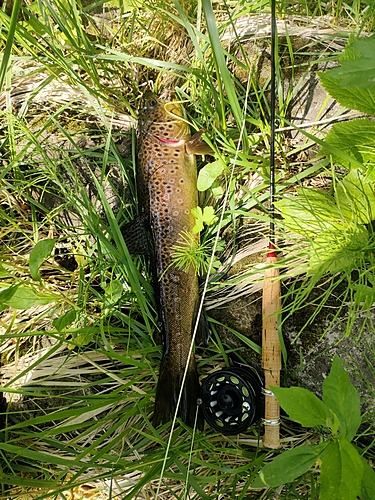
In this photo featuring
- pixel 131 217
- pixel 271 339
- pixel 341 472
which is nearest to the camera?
pixel 341 472

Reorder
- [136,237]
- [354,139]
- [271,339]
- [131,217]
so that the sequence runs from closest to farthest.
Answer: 1. [354,139]
2. [271,339]
3. [136,237]
4. [131,217]

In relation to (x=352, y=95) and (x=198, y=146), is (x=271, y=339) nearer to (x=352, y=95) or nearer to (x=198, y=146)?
(x=198, y=146)

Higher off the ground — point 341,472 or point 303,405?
point 303,405

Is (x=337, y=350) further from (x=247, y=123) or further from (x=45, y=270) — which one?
(x=45, y=270)

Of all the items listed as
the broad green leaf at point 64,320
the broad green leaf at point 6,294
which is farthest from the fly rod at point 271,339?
the broad green leaf at point 6,294

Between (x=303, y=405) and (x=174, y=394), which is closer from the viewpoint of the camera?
(x=303, y=405)

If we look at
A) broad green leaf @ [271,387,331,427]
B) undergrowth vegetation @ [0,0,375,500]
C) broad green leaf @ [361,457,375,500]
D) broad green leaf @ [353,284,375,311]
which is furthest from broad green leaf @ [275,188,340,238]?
broad green leaf @ [361,457,375,500]

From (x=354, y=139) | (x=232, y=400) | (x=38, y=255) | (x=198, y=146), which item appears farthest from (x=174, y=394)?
(x=354, y=139)

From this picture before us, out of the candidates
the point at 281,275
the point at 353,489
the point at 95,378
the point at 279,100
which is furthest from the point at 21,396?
the point at 279,100
